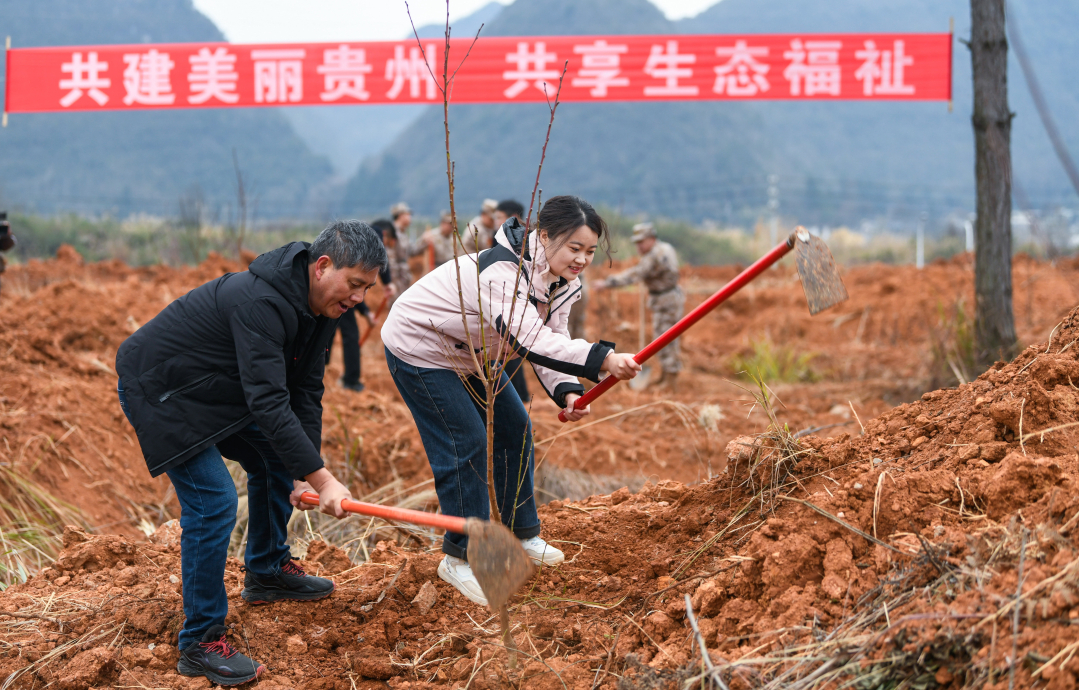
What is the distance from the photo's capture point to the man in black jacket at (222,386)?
2.47 metres

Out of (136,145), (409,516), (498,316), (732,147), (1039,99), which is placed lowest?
(409,516)

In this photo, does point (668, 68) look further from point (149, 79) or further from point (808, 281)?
point (808, 281)

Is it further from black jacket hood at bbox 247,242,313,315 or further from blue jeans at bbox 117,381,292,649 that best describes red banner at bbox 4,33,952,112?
blue jeans at bbox 117,381,292,649

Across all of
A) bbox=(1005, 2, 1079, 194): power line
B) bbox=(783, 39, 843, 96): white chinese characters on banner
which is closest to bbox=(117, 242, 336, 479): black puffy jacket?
bbox=(1005, 2, 1079, 194): power line

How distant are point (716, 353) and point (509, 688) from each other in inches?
341

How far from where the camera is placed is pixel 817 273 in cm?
293

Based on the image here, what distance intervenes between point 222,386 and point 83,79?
8519 millimetres

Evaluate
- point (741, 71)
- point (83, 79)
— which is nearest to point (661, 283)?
point (741, 71)

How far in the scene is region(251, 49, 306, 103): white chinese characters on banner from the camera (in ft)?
31.1

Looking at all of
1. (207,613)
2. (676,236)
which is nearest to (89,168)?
(676,236)

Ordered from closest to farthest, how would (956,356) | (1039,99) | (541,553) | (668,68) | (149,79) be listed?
(541,553)
(1039,99)
(956,356)
(149,79)
(668,68)

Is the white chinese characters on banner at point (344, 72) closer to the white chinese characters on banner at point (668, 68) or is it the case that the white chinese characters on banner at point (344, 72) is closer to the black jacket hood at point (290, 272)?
the white chinese characters on banner at point (668, 68)

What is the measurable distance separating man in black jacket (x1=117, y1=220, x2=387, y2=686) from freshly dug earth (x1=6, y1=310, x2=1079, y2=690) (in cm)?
26

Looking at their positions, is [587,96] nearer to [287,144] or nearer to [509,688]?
[509,688]
